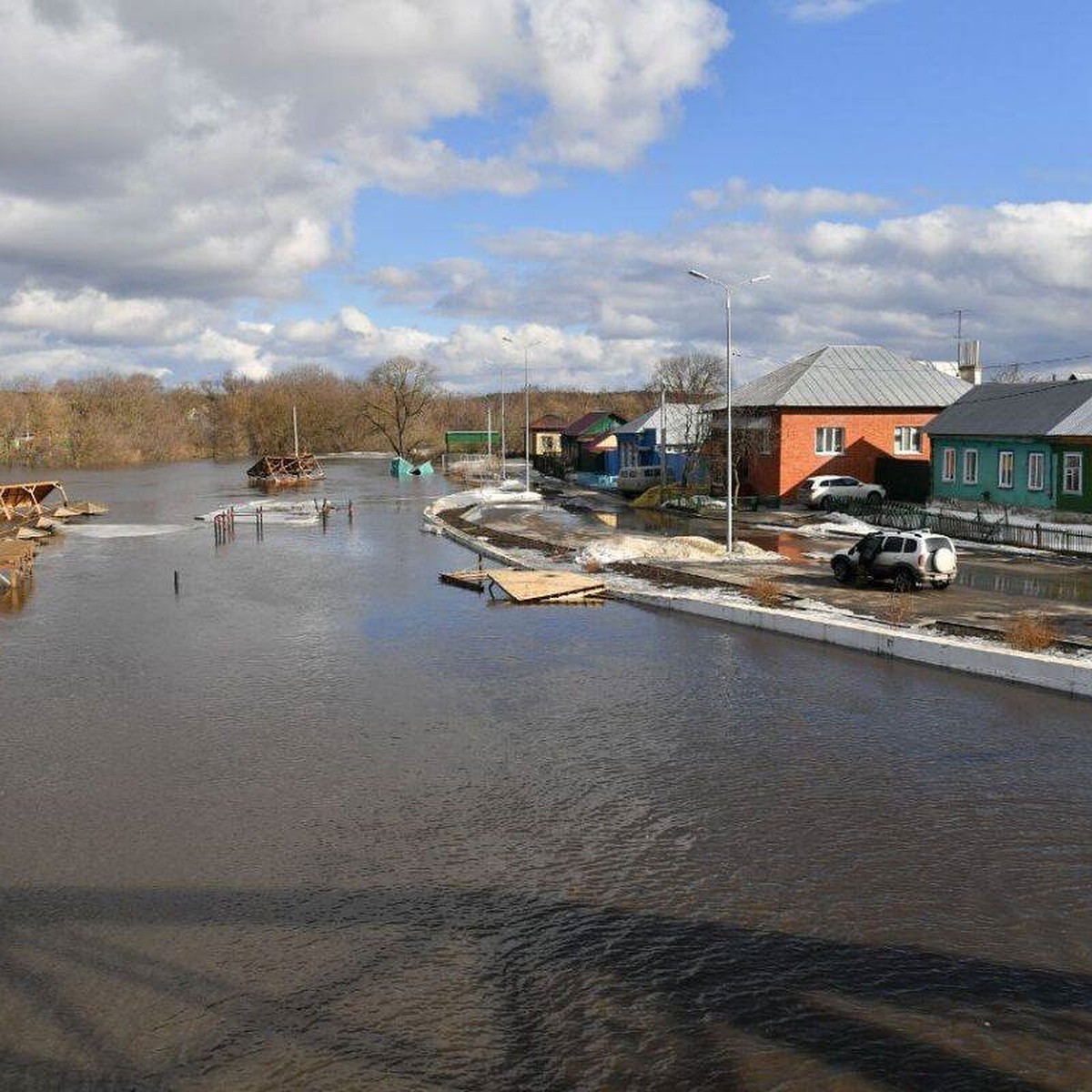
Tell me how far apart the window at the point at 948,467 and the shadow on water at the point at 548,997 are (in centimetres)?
3828

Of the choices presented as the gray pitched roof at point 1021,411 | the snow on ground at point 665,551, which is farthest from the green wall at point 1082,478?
the snow on ground at point 665,551

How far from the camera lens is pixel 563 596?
93.0ft

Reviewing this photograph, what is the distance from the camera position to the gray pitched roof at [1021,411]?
124ft

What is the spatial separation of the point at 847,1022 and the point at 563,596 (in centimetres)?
2013

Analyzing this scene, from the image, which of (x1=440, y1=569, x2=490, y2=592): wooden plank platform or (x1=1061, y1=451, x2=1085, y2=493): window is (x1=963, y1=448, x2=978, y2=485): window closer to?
(x1=1061, y1=451, x2=1085, y2=493): window

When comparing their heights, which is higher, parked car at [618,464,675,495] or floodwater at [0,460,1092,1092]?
parked car at [618,464,675,495]

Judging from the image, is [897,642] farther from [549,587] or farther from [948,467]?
[948,467]

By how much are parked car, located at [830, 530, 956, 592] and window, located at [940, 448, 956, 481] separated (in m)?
18.8

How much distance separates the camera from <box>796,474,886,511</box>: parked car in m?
48.9

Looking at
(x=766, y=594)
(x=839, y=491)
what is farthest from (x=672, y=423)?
(x=766, y=594)

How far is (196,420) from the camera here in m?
164

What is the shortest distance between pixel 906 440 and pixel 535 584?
30613 mm

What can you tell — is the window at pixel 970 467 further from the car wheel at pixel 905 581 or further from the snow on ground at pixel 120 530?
the snow on ground at pixel 120 530

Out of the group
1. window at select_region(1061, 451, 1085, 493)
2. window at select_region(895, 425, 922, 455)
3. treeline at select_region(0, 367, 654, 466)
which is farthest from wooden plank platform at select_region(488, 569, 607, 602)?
treeline at select_region(0, 367, 654, 466)
